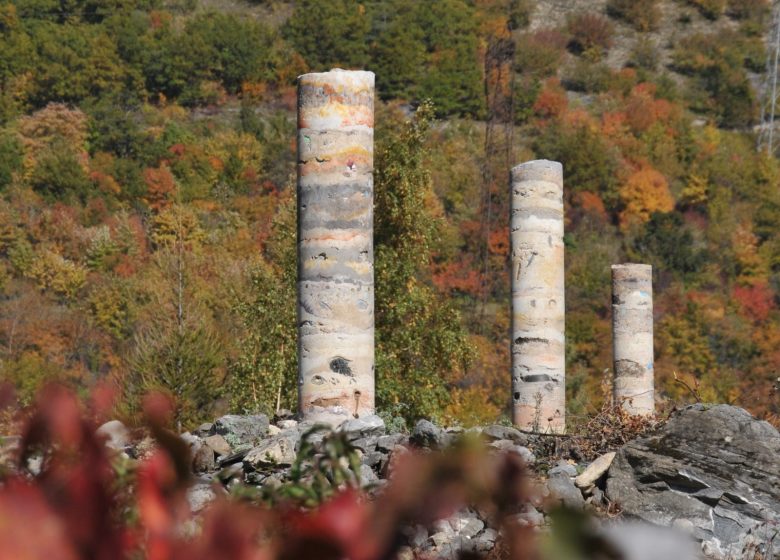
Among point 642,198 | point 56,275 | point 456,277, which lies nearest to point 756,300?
point 642,198

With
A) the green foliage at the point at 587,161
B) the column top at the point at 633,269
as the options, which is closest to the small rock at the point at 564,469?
the column top at the point at 633,269

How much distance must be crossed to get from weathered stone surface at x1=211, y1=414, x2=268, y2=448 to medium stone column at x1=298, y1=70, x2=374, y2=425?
43 centimetres

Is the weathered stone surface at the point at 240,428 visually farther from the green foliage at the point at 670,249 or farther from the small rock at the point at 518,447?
the green foliage at the point at 670,249

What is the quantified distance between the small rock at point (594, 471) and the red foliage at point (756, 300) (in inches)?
1575

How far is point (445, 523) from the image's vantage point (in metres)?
8.84

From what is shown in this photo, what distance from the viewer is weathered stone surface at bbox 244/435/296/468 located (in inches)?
396

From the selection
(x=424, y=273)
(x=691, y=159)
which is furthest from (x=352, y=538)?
(x=691, y=159)

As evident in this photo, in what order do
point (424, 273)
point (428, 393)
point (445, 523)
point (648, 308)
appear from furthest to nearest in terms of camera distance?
point (424, 273)
point (428, 393)
point (648, 308)
point (445, 523)

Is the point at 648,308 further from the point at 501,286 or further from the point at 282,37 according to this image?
the point at 282,37

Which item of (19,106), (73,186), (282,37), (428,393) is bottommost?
(428,393)

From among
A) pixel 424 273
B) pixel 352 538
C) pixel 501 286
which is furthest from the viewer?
pixel 501 286

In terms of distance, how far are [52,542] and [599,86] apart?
7777 centimetres

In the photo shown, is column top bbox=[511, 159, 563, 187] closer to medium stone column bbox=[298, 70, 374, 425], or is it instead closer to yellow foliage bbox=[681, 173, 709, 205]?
Result: medium stone column bbox=[298, 70, 374, 425]

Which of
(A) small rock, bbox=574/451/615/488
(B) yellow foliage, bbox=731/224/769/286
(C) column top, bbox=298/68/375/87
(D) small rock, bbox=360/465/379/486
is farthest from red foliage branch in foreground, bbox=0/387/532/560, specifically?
(B) yellow foliage, bbox=731/224/769/286
